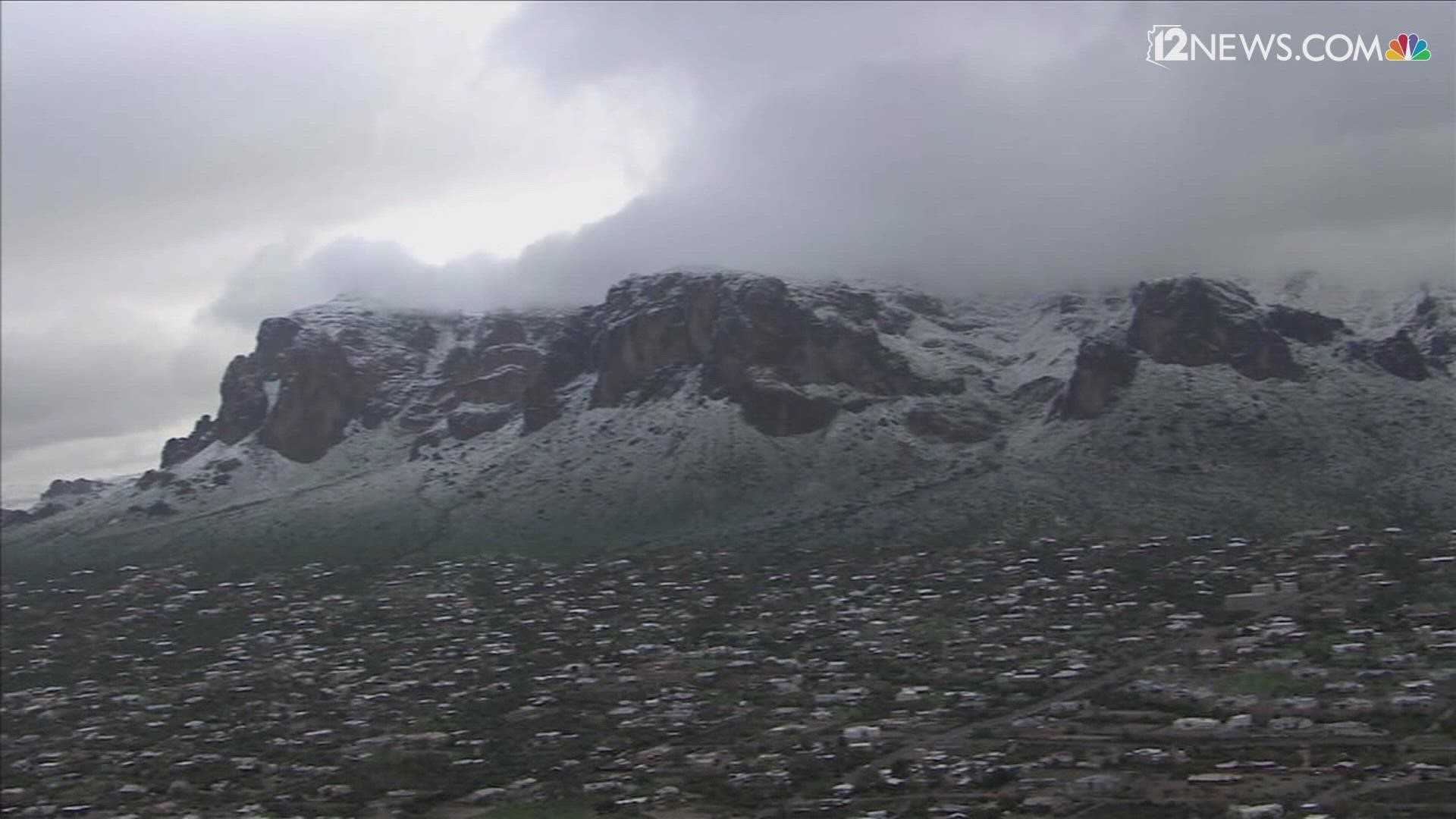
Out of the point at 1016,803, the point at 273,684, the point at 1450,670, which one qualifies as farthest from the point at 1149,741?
the point at 273,684

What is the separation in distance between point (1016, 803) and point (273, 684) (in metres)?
91.1

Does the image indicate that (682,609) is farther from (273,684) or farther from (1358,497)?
(1358,497)

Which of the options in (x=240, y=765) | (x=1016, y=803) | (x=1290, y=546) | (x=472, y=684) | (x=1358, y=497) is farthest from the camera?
(x=1358, y=497)

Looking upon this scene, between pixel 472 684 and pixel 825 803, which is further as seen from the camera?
pixel 472 684

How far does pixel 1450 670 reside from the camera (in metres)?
134

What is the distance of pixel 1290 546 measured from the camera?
18688cm

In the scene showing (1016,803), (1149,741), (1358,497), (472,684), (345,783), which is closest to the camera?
(1016,803)

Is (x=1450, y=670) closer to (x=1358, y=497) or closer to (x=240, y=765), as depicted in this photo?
(x=1358, y=497)

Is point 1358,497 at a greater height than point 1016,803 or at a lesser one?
greater

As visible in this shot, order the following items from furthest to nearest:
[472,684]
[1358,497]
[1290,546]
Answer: [1358,497] → [1290,546] → [472,684]

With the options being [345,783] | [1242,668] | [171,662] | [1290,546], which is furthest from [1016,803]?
[171,662]

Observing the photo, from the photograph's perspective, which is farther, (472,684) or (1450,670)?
(472,684)

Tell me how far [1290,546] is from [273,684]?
109 m

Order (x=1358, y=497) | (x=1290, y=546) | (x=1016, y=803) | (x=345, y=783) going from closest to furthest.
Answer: (x=1016, y=803), (x=345, y=783), (x=1290, y=546), (x=1358, y=497)
